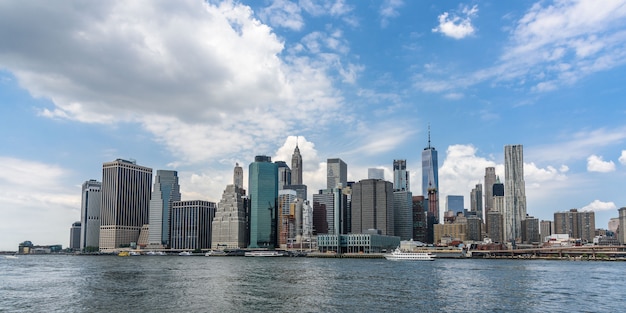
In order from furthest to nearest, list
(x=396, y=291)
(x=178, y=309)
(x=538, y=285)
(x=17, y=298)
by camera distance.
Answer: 1. (x=538, y=285)
2. (x=396, y=291)
3. (x=17, y=298)
4. (x=178, y=309)

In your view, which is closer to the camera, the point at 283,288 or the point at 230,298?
the point at 230,298

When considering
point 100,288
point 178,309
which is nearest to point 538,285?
point 178,309

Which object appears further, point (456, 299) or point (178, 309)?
point (456, 299)

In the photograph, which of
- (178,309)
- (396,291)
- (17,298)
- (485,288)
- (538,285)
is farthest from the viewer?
(538,285)

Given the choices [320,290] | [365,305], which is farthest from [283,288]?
[365,305]

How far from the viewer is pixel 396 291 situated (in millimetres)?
86000

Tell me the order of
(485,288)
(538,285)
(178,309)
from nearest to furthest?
(178,309) → (485,288) → (538,285)

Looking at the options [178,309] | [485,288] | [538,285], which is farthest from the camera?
[538,285]

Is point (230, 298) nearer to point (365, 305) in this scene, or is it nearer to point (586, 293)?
point (365, 305)

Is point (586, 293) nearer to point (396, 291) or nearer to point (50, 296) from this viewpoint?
point (396, 291)

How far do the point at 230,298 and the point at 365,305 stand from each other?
62.2 ft

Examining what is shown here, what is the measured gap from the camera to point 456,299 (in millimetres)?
76500

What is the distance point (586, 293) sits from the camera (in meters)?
86.1

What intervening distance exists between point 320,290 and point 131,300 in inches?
1170
